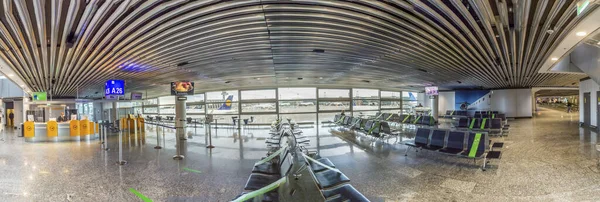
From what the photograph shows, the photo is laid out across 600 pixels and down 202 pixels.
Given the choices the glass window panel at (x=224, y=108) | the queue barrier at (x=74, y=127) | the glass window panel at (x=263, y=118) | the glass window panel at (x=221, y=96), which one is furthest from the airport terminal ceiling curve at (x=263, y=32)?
the glass window panel at (x=221, y=96)

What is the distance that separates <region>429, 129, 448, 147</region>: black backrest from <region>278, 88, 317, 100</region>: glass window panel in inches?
489

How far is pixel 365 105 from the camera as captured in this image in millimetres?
21000

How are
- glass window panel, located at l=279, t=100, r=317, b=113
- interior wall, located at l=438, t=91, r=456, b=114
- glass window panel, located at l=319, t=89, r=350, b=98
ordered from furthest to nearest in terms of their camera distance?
interior wall, located at l=438, t=91, r=456, b=114 → glass window panel, located at l=319, t=89, r=350, b=98 → glass window panel, located at l=279, t=100, r=317, b=113

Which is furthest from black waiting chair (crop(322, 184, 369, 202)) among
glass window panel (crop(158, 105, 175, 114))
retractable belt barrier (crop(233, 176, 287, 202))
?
glass window panel (crop(158, 105, 175, 114))

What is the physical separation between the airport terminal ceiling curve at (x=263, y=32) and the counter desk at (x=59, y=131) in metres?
2.67

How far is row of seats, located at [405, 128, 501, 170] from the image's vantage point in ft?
18.0

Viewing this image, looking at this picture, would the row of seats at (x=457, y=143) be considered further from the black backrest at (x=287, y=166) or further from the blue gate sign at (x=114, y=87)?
the blue gate sign at (x=114, y=87)

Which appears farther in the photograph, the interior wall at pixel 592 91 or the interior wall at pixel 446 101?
the interior wall at pixel 446 101

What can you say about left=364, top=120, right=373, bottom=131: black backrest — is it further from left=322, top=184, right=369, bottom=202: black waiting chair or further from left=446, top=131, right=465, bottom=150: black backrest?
left=322, top=184, right=369, bottom=202: black waiting chair

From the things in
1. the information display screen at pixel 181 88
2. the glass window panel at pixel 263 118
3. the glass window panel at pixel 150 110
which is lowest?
the glass window panel at pixel 263 118

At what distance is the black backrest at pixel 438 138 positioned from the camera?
648 centimetres

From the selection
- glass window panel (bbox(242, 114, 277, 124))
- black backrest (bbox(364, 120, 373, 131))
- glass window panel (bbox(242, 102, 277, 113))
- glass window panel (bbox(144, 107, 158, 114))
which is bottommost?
glass window panel (bbox(242, 114, 277, 124))

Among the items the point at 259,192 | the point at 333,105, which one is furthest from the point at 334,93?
the point at 259,192

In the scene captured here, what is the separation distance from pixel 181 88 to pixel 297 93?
8.80 meters
